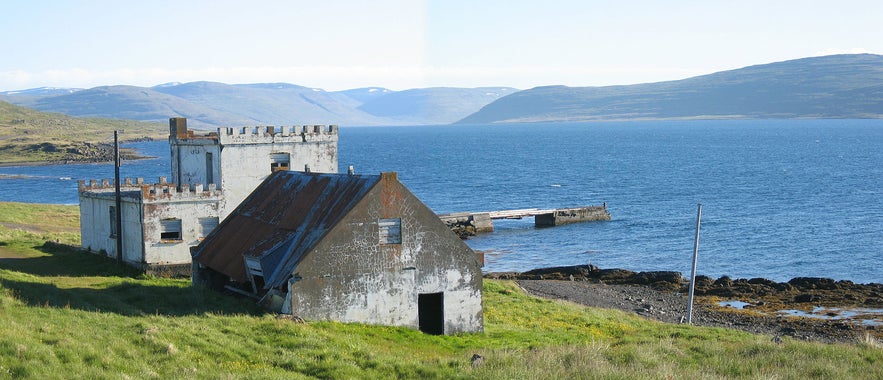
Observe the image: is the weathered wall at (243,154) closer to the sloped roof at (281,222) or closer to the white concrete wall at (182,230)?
the white concrete wall at (182,230)

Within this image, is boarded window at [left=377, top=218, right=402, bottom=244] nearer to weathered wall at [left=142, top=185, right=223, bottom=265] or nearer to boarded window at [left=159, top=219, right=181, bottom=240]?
weathered wall at [left=142, top=185, right=223, bottom=265]

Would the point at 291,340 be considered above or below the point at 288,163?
below

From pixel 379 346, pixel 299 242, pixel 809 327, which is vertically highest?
pixel 299 242

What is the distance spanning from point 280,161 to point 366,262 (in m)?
19.2

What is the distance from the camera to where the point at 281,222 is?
31.6 metres

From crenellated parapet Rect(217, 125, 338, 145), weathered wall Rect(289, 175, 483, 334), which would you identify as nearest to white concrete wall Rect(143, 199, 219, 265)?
crenellated parapet Rect(217, 125, 338, 145)

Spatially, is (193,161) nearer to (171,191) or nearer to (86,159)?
(171,191)

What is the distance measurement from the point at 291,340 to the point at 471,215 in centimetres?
5782

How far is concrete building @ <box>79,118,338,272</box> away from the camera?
4144 centimetres

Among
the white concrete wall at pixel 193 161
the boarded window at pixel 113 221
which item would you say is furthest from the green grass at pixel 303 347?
the white concrete wall at pixel 193 161

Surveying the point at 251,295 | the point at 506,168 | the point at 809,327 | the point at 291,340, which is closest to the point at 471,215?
the point at 809,327

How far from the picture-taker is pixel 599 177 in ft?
464

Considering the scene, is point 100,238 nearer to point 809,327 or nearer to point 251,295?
point 251,295

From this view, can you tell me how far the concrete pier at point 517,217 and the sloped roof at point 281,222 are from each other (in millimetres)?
42756
